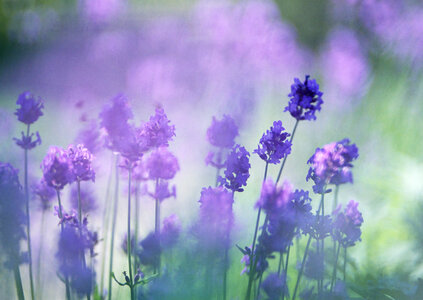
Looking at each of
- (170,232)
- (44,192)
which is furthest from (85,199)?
(170,232)

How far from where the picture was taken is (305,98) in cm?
122

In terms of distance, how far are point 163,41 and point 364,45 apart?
234 centimetres

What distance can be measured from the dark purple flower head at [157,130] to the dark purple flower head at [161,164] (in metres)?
0.07

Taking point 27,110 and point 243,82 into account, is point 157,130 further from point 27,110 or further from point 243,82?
point 243,82

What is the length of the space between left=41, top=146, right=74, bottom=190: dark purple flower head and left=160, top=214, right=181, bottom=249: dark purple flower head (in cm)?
45

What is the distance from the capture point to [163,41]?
18.8ft

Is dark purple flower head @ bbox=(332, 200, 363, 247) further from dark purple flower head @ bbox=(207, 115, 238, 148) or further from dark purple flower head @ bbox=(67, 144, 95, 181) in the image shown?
dark purple flower head @ bbox=(67, 144, 95, 181)

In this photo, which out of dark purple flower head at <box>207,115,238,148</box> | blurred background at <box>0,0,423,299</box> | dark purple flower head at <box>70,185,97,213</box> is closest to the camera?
dark purple flower head at <box>207,115,238,148</box>

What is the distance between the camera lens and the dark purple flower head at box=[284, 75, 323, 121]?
1.21 m

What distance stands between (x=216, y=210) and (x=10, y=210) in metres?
0.52

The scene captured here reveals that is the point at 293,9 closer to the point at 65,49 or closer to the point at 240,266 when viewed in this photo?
the point at 65,49

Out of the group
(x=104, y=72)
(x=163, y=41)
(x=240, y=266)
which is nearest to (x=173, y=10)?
(x=163, y=41)

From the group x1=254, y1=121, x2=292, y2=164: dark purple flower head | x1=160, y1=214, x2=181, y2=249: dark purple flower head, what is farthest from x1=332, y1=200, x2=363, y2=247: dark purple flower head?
x1=160, y1=214, x2=181, y2=249: dark purple flower head

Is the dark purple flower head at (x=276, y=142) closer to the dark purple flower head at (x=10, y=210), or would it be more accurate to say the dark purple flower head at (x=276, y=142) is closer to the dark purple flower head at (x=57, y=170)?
the dark purple flower head at (x=57, y=170)
